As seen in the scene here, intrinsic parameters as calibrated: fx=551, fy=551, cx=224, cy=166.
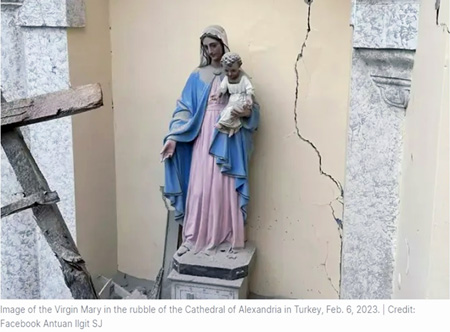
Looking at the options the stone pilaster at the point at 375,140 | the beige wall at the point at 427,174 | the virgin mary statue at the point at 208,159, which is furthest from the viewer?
the virgin mary statue at the point at 208,159

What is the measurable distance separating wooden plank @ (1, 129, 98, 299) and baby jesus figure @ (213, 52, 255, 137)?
0.94 metres

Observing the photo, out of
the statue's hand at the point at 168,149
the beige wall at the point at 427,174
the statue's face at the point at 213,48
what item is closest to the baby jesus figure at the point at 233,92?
the statue's face at the point at 213,48

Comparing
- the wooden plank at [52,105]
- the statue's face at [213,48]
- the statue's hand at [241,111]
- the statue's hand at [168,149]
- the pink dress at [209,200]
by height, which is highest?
the statue's face at [213,48]

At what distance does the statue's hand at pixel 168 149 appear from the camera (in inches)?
94.3

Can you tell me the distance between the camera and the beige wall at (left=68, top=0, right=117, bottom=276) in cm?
253

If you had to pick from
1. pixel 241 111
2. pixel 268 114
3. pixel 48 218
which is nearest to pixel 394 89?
pixel 241 111

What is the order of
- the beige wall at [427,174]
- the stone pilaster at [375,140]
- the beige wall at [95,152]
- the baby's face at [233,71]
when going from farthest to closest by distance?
the beige wall at [95,152] < the baby's face at [233,71] < the stone pilaster at [375,140] < the beige wall at [427,174]

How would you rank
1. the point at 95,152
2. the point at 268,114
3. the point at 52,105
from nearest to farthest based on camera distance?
the point at 52,105 < the point at 268,114 < the point at 95,152

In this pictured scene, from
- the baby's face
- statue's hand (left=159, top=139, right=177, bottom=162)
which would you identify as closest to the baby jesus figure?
the baby's face

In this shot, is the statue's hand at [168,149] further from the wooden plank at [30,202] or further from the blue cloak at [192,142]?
the wooden plank at [30,202]

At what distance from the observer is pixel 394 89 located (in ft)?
6.27

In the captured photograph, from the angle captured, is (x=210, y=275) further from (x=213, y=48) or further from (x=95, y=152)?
(x=213, y=48)

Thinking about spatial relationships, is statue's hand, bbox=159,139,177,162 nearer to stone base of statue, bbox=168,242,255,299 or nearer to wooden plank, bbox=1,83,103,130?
stone base of statue, bbox=168,242,255,299

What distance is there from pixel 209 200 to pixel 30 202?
105 cm
